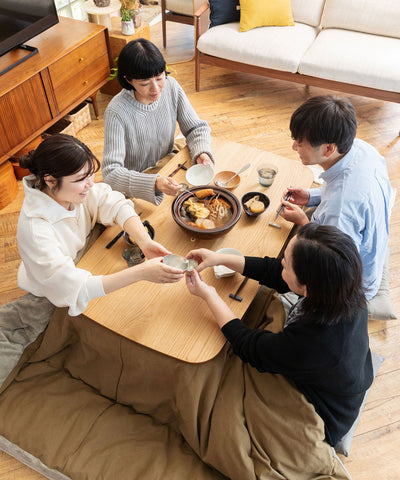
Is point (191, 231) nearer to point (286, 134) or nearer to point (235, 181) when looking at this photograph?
point (235, 181)

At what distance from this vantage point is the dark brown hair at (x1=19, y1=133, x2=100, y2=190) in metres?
1.39

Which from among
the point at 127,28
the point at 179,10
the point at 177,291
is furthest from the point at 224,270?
the point at 179,10

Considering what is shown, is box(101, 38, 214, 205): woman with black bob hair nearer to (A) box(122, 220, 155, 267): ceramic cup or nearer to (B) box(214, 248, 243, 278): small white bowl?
(A) box(122, 220, 155, 267): ceramic cup

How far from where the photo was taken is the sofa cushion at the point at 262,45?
10.8ft

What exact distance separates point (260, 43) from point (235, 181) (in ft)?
6.41

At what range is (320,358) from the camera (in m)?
1.28

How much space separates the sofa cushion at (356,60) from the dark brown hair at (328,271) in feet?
7.75

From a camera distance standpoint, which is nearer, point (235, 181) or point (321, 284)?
point (321, 284)

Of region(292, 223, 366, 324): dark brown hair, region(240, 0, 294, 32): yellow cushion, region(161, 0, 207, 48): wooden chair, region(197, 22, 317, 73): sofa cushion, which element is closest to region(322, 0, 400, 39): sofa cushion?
region(197, 22, 317, 73): sofa cushion

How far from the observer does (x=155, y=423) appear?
5.50 feet

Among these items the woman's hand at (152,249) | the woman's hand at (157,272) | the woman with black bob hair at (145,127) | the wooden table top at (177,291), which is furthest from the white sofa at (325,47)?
the woman's hand at (157,272)

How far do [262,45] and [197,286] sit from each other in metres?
2.61

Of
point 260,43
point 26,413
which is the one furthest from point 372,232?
point 260,43

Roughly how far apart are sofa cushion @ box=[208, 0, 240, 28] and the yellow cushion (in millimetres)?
109
